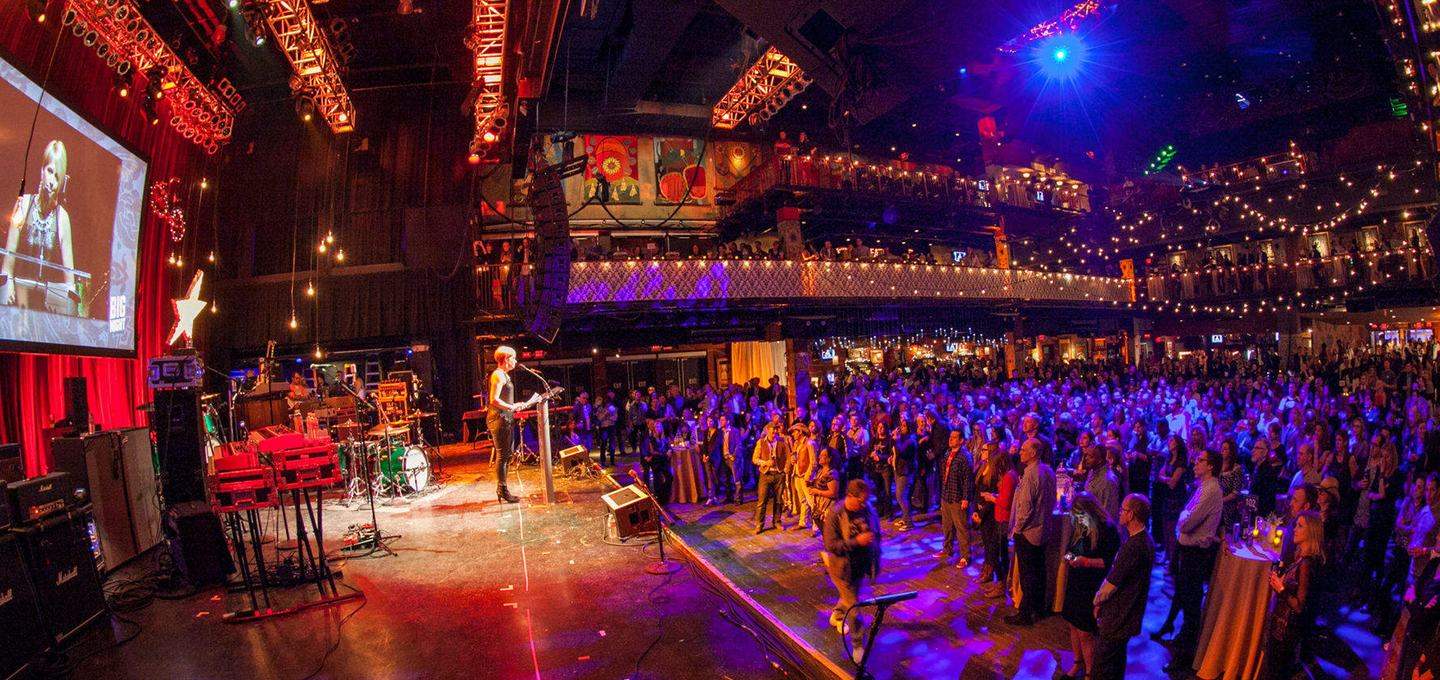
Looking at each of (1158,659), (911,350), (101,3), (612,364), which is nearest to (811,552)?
(1158,659)

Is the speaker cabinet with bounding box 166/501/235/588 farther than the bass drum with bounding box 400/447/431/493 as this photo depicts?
No

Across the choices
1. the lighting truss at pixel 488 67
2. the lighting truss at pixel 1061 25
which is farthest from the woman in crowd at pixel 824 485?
the lighting truss at pixel 1061 25

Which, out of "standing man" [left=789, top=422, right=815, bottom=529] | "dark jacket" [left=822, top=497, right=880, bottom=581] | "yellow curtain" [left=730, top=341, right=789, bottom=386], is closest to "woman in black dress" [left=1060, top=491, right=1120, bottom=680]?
"dark jacket" [left=822, top=497, right=880, bottom=581]

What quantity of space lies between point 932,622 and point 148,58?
12065mm

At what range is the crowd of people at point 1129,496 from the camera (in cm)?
411

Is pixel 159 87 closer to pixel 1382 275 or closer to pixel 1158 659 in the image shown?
pixel 1158 659

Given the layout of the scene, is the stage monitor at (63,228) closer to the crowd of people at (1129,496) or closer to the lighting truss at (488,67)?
the lighting truss at (488,67)

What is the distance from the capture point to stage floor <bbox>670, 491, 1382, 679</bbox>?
473cm

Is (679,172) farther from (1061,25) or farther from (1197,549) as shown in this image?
(1197,549)

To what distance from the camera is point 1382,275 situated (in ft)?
73.3

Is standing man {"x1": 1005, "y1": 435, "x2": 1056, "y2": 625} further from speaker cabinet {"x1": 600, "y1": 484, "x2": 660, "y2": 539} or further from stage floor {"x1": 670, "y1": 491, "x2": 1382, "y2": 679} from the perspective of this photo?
speaker cabinet {"x1": 600, "y1": 484, "x2": 660, "y2": 539}

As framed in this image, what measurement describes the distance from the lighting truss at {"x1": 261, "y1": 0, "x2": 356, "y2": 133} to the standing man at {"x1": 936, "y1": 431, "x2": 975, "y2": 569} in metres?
10.4

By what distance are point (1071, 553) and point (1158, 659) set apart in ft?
4.18

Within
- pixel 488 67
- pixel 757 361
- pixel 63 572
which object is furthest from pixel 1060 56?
pixel 63 572
